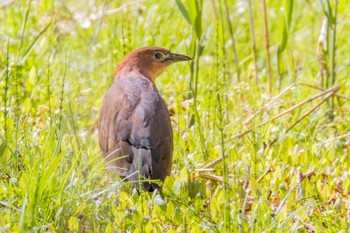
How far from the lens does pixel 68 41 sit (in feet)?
22.0

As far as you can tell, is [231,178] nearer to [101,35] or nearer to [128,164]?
[128,164]

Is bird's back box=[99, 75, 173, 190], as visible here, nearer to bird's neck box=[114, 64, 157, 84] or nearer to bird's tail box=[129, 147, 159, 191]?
bird's tail box=[129, 147, 159, 191]

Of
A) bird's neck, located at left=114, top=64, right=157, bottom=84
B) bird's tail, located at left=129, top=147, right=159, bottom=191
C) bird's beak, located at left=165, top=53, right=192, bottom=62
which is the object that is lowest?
bird's tail, located at left=129, top=147, right=159, bottom=191

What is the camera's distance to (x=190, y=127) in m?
5.69

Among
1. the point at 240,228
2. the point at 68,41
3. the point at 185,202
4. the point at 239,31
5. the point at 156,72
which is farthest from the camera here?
the point at 239,31

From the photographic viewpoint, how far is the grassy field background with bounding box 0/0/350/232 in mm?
4070

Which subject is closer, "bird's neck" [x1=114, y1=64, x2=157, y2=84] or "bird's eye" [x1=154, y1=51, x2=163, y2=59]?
"bird's neck" [x1=114, y1=64, x2=157, y2=84]

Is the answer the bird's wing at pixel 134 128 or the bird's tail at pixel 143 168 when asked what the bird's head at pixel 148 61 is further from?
the bird's tail at pixel 143 168

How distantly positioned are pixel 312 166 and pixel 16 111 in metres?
1.73

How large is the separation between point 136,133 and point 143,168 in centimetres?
27

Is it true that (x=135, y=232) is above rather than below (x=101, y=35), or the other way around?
below

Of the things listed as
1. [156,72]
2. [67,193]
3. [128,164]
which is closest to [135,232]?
[67,193]

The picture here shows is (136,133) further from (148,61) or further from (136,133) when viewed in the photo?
(148,61)

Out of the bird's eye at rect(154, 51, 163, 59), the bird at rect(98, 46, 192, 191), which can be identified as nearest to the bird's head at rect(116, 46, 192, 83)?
the bird's eye at rect(154, 51, 163, 59)
